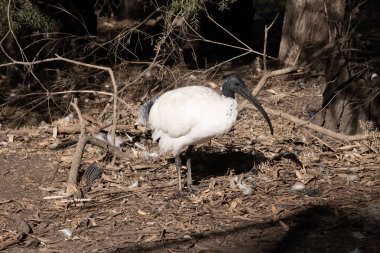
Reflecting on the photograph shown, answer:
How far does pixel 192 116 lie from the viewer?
6.00 metres

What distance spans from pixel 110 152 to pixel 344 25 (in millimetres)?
3139

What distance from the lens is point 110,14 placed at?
16594 mm

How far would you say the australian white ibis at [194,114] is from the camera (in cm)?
595

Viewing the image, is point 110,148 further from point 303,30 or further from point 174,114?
point 303,30

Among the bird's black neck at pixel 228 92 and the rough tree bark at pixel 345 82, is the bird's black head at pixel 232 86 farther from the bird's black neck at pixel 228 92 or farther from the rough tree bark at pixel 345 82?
the rough tree bark at pixel 345 82

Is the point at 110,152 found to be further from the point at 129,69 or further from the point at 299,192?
the point at 129,69

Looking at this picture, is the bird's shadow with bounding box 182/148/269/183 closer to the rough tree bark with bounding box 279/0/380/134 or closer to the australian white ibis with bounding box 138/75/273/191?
the australian white ibis with bounding box 138/75/273/191

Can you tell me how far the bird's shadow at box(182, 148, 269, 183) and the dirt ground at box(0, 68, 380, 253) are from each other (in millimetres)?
12

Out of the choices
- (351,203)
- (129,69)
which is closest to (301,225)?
(351,203)

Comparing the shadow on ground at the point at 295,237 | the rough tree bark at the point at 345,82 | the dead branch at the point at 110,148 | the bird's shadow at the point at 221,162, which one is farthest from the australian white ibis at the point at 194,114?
the rough tree bark at the point at 345,82

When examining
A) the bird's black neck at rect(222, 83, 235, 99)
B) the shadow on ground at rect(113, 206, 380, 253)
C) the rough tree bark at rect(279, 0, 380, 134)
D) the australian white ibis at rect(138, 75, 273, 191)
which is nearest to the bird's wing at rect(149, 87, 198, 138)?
the australian white ibis at rect(138, 75, 273, 191)

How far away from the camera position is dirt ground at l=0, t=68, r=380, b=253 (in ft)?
17.3

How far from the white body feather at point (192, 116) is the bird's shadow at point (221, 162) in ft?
2.38

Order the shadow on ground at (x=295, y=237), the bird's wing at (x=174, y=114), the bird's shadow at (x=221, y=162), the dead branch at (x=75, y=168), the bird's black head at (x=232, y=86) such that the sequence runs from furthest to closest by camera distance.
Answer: the bird's shadow at (x=221, y=162), the dead branch at (x=75, y=168), the bird's black head at (x=232, y=86), the bird's wing at (x=174, y=114), the shadow on ground at (x=295, y=237)
